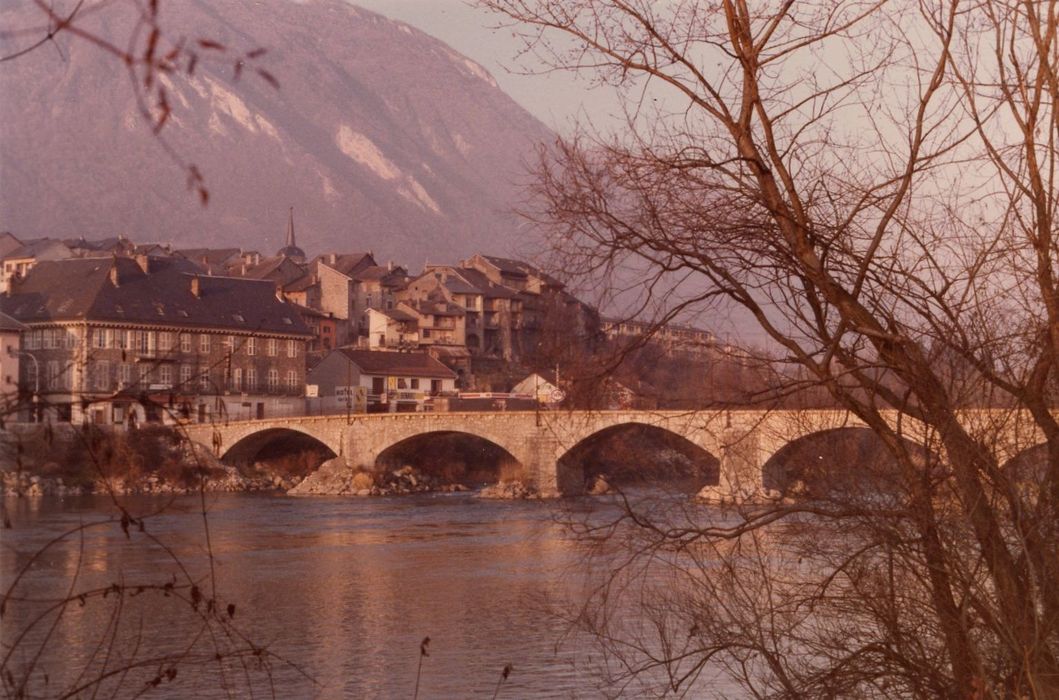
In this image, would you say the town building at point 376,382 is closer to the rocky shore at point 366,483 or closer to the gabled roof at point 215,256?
the rocky shore at point 366,483

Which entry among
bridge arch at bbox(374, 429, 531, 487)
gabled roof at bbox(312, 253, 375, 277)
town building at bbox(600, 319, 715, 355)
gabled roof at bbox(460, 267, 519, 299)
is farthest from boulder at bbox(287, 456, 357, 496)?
gabled roof at bbox(312, 253, 375, 277)

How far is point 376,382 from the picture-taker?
50969mm

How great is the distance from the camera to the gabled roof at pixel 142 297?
3994cm

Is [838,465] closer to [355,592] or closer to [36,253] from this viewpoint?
[355,592]

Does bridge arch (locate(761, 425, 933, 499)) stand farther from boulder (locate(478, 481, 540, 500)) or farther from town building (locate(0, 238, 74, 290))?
town building (locate(0, 238, 74, 290))

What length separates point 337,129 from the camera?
197 m

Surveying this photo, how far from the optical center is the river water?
11.7 meters

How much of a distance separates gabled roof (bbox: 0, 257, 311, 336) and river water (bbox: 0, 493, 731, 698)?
43.0 feet

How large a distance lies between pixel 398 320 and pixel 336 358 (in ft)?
43.0

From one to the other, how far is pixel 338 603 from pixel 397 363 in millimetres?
35788

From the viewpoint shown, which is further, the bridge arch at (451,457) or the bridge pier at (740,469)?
the bridge arch at (451,457)

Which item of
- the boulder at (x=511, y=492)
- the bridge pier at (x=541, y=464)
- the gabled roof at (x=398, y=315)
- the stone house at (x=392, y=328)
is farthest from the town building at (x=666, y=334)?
the gabled roof at (x=398, y=315)

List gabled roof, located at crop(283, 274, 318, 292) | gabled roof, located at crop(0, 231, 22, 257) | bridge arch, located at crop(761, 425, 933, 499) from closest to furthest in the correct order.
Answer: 1. bridge arch, located at crop(761, 425, 933, 499)
2. gabled roof, located at crop(283, 274, 318, 292)
3. gabled roof, located at crop(0, 231, 22, 257)

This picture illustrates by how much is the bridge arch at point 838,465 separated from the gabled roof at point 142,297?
32.9 m
